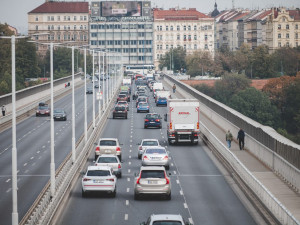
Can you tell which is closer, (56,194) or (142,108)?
(56,194)

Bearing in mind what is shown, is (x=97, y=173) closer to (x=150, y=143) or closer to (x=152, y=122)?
(x=150, y=143)

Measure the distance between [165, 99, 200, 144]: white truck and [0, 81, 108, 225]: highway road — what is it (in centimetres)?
753

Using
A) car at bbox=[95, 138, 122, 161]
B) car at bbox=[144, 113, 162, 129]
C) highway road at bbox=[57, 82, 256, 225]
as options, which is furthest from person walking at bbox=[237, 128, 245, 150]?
car at bbox=[144, 113, 162, 129]

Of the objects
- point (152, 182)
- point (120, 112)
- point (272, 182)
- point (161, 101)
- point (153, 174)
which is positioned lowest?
point (272, 182)

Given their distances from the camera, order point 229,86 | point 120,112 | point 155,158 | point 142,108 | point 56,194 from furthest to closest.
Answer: point 229,86 → point 142,108 → point 120,112 → point 155,158 → point 56,194

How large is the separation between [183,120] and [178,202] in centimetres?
2373

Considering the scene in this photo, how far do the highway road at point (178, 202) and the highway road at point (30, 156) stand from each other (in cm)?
205

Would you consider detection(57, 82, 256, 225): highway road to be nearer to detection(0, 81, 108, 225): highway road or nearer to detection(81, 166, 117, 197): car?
detection(81, 166, 117, 197): car

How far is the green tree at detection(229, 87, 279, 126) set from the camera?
156250 mm

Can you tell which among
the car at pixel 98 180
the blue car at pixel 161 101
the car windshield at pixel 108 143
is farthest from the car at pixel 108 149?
the blue car at pixel 161 101

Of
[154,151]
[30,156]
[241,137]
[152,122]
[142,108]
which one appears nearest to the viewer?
[154,151]

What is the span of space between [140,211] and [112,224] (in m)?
2.84

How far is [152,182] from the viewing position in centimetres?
3416

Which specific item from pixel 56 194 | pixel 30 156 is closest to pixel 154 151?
pixel 30 156
